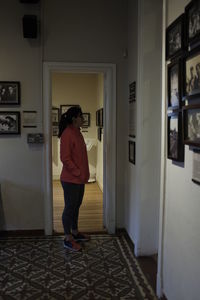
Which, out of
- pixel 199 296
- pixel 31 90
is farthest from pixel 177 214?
pixel 31 90

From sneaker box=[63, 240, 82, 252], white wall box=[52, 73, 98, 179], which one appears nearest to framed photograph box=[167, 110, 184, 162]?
sneaker box=[63, 240, 82, 252]

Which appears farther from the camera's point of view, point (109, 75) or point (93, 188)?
point (93, 188)

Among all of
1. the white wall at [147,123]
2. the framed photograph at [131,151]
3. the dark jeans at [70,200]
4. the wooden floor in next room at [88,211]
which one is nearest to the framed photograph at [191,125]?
the white wall at [147,123]

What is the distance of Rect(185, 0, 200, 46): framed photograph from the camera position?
1686 mm

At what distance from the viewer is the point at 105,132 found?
3902 mm

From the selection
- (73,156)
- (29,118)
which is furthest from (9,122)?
(73,156)

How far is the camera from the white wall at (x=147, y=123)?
2992mm

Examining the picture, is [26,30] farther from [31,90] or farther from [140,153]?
[140,153]

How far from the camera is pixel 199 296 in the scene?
5.63 ft

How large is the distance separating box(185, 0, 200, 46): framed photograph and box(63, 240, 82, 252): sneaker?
92.4 inches

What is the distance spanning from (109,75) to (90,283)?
227 cm

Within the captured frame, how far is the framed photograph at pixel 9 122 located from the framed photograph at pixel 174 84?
2.05 metres

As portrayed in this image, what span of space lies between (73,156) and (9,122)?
0.89 m

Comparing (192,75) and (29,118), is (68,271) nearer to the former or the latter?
(29,118)
